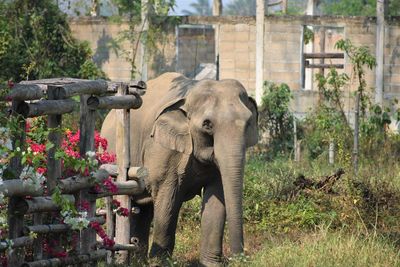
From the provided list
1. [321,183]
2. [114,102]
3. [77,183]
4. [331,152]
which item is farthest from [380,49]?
[77,183]

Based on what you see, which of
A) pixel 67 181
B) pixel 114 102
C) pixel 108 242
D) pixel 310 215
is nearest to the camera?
pixel 67 181

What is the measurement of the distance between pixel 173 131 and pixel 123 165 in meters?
0.60

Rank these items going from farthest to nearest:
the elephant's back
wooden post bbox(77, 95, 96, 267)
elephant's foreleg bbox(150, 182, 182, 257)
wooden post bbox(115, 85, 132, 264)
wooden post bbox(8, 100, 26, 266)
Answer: the elephant's back, elephant's foreleg bbox(150, 182, 182, 257), wooden post bbox(115, 85, 132, 264), wooden post bbox(77, 95, 96, 267), wooden post bbox(8, 100, 26, 266)

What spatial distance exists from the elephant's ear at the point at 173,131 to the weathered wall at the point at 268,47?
12523 mm

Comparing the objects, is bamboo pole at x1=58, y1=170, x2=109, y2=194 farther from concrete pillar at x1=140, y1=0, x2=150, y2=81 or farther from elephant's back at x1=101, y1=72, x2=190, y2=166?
concrete pillar at x1=140, y1=0, x2=150, y2=81

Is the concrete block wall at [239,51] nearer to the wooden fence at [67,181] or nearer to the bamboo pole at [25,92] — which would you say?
the wooden fence at [67,181]

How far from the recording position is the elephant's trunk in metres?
11.1

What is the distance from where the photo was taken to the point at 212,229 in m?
12.0

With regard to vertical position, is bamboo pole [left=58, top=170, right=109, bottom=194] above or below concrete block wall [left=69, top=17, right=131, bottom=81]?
below

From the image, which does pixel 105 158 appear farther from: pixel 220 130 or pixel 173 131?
pixel 220 130

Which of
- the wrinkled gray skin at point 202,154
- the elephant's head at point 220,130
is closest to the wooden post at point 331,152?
the wrinkled gray skin at point 202,154

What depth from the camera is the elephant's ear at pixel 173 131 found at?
39.3ft

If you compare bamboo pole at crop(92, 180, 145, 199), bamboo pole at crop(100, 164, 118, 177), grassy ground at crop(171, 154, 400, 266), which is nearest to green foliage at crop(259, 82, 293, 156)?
grassy ground at crop(171, 154, 400, 266)

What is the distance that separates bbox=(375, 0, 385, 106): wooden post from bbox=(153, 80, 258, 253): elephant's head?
497 inches
